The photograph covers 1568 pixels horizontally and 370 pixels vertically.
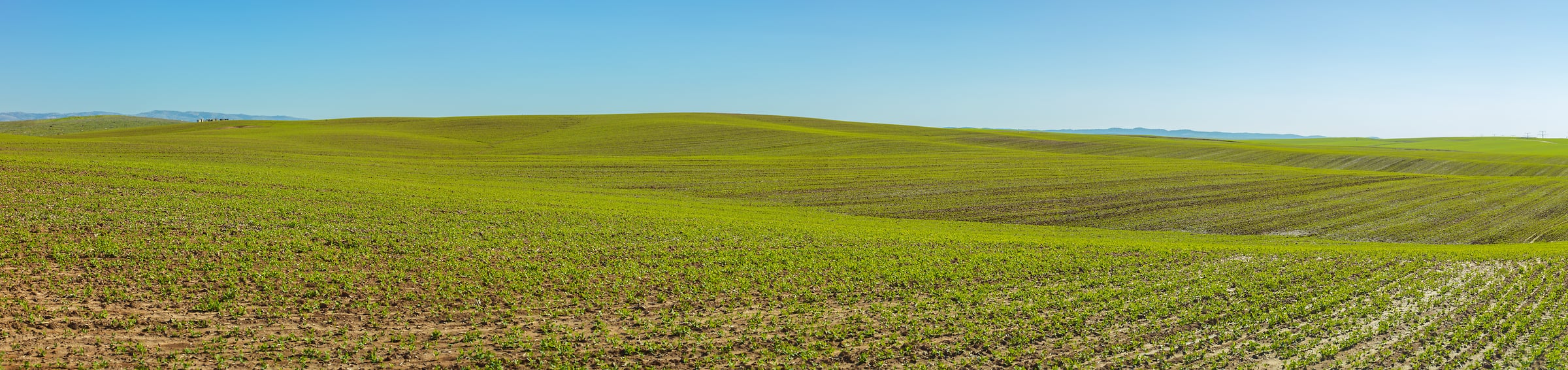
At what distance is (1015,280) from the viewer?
21.3 metres

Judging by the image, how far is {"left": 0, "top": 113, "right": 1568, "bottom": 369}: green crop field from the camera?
1438cm

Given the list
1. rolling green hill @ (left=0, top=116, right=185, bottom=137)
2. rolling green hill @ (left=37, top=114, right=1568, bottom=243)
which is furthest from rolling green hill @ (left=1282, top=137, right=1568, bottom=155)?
rolling green hill @ (left=0, top=116, right=185, bottom=137)

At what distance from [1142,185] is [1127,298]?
3716 centimetres

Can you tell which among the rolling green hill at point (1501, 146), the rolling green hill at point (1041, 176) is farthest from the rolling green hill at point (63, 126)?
the rolling green hill at point (1501, 146)

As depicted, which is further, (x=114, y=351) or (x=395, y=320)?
(x=395, y=320)

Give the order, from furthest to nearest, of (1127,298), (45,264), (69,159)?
(69,159), (1127,298), (45,264)

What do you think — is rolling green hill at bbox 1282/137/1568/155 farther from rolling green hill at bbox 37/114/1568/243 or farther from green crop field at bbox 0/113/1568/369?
green crop field at bbox 0/113/1568/369

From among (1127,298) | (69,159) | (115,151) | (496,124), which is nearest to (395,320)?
(1127,298)

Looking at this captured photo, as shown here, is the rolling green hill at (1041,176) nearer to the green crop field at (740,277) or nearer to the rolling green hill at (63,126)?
the green crop field at (740,277)

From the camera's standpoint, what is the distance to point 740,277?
20984mm

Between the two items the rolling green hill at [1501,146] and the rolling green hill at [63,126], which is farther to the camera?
the rolling green hill at [63,126]

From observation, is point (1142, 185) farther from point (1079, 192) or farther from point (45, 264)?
point (45, 264)

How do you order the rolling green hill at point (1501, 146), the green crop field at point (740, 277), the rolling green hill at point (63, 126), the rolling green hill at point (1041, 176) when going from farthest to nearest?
1. the rolling green hill at point (63, 126)
2. the rolling green hill at point (1501, 146)
3. the rolling green hill at point (1041, 176)
4. the green crop field at point (740, 277)

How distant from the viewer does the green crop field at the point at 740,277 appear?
14375mm
